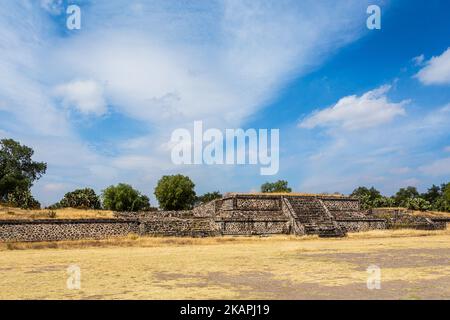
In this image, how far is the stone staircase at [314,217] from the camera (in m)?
27.0

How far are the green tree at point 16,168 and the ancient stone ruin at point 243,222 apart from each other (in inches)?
976

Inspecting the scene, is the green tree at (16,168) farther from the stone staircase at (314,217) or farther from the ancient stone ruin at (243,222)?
the stone staircase at (314,217)

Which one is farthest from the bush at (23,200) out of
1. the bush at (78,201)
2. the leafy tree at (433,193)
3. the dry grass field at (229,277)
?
the leafy tree at (433,193)

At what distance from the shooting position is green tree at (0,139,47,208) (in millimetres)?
49281

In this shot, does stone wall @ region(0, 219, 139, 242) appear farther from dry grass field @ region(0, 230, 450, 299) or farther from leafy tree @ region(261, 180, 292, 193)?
leafy tree @ region(261, 180, 292, 193)

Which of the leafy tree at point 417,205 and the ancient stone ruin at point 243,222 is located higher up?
the leafy tree at point 417,205

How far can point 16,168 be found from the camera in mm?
53062

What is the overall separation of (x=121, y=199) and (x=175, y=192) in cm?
711

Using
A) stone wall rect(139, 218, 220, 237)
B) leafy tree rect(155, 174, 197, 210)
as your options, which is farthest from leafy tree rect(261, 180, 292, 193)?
stone wall rect(139, 218, 220, 237)

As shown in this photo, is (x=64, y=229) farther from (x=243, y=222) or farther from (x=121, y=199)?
(x=121, y=199)

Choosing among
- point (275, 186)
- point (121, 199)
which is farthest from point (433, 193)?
point (121, 199)

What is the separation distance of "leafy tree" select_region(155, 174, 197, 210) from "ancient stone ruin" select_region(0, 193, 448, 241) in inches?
688
